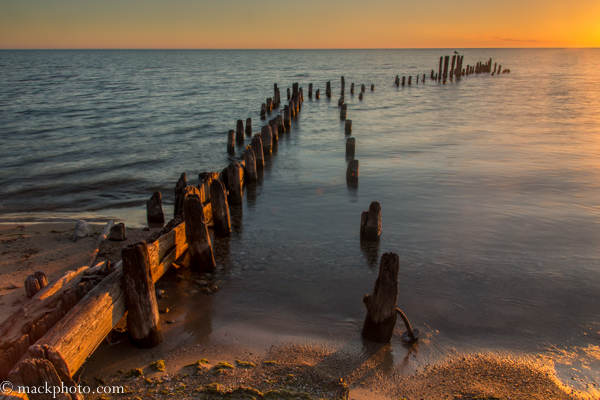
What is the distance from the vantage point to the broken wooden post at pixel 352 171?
12805 millimetres

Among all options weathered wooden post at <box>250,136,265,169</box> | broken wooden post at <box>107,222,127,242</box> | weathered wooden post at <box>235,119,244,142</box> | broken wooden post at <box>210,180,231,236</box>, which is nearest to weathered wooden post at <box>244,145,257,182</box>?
weathered wooden post at <box>250,136,265,169</box>

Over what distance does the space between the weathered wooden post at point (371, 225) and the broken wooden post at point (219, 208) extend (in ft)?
10.0

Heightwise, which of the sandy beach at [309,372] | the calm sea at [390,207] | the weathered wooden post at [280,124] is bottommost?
the calm sea at [390,207]

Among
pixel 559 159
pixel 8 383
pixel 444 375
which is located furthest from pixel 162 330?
pixel 559 159

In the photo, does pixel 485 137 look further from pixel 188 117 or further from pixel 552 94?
pixel 552 94

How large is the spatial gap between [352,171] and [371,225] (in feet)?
15.2

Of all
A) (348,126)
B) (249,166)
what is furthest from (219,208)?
(348,126)

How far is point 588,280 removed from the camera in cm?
710

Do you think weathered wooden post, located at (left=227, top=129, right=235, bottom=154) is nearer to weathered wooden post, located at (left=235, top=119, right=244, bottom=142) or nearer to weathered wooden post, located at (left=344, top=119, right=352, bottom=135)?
weathered wooden post, located at (left=235, top=119, right=244, bottom=142)

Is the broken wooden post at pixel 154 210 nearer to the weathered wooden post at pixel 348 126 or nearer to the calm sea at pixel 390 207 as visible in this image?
the calm sea at pixel 390 207

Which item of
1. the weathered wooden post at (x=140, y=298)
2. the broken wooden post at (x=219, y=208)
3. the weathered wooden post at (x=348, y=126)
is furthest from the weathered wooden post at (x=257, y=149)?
the weathered wooden post at (x=140, y=298)

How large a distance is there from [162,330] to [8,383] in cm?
218

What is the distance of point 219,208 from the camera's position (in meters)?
8.60

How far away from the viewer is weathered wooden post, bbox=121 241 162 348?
4422mm
